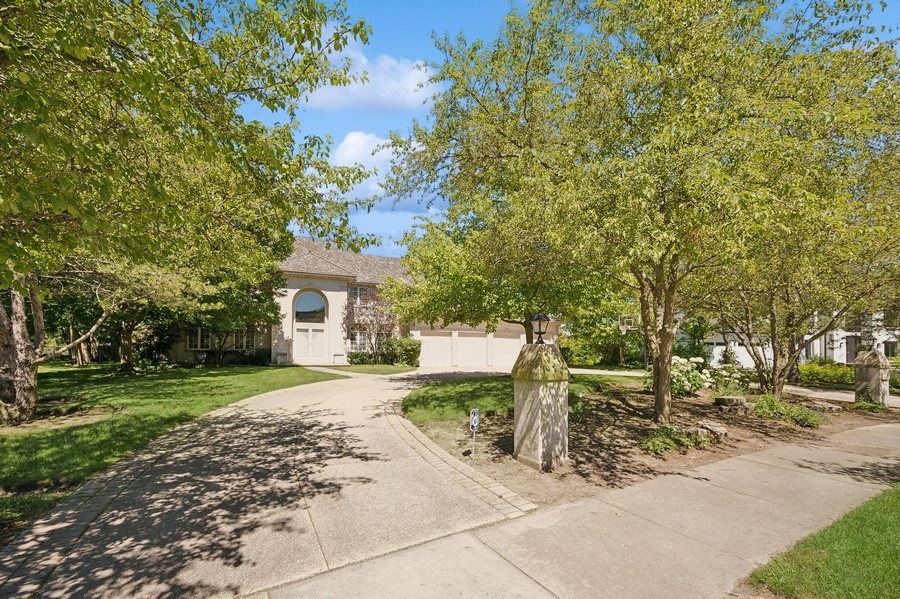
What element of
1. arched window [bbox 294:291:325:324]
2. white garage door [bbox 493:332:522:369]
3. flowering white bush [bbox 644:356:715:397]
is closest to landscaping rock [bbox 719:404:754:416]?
flowering white bush [bbox 644:356:715:397]

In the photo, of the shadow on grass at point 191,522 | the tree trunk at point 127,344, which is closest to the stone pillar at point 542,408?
the shadow on grass at point 191,522

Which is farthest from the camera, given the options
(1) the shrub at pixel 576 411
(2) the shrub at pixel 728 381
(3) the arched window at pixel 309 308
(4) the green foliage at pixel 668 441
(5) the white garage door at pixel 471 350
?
(3) the arched window at pixel 309 308

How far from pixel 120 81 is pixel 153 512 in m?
4.64

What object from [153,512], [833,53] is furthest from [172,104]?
[833,53]

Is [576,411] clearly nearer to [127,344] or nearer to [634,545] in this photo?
[634,545]

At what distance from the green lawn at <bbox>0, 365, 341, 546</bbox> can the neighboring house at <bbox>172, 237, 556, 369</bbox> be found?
10723 mm

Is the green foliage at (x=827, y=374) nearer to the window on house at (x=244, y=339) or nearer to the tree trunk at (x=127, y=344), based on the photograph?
the window on house at (x=244, y=339)

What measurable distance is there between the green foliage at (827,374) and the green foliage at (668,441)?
18.8m

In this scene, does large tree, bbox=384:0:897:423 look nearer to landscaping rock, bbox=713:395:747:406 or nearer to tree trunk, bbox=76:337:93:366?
landscaping rock, bbox=713:395:747:406

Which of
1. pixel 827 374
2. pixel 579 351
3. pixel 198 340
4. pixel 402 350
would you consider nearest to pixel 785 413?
pixel 827 374

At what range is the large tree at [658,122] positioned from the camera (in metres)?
5.89

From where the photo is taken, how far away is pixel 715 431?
27.0ft

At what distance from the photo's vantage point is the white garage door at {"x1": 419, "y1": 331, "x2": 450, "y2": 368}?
27406 mm

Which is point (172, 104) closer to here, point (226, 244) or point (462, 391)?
point (226, 244)
